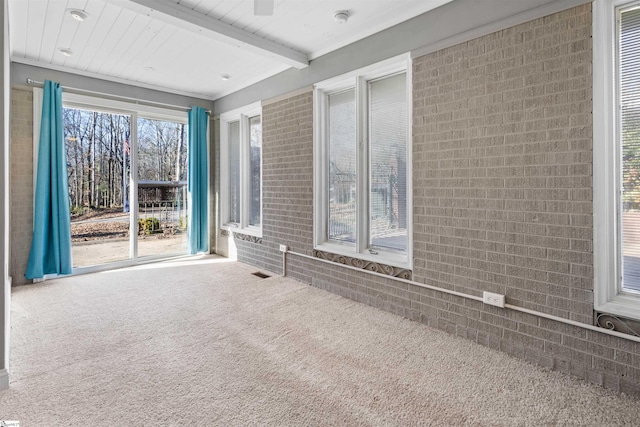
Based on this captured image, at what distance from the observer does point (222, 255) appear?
17.8 ft

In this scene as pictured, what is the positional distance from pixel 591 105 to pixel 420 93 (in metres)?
1.16

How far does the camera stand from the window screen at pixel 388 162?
304cm

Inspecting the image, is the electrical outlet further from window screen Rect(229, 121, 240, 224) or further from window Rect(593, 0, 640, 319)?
window screen Rect(229, 121, 240, 224)

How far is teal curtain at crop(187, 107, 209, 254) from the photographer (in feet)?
17.0

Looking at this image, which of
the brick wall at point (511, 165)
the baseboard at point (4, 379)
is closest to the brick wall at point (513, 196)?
the brick wall at point (511, 165)

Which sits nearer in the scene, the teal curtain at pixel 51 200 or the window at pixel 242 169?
the teal curtain at pixel 51 200

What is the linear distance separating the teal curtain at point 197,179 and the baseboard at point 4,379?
339 centimetres

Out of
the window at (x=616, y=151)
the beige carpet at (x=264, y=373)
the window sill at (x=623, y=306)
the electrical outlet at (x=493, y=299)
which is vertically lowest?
the beige carpet at (x=264, y=373)

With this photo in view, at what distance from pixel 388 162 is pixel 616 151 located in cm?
163

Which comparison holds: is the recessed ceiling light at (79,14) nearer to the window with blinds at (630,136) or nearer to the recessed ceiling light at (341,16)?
the recessed ceiling light at (341,16)

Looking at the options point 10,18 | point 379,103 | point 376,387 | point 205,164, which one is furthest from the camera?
point 205,164

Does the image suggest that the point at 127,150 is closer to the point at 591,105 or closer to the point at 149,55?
the point at 149,55

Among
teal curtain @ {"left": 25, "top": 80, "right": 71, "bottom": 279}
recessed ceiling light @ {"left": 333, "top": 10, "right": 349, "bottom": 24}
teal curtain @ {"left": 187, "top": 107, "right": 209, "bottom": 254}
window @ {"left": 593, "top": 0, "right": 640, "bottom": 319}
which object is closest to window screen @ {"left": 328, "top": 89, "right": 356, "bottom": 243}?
recessed ceiling light @ {"left": 333, "top": 10, "right": 349, "bottom": 24}

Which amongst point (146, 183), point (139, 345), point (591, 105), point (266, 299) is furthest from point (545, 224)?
point (146, 183)
